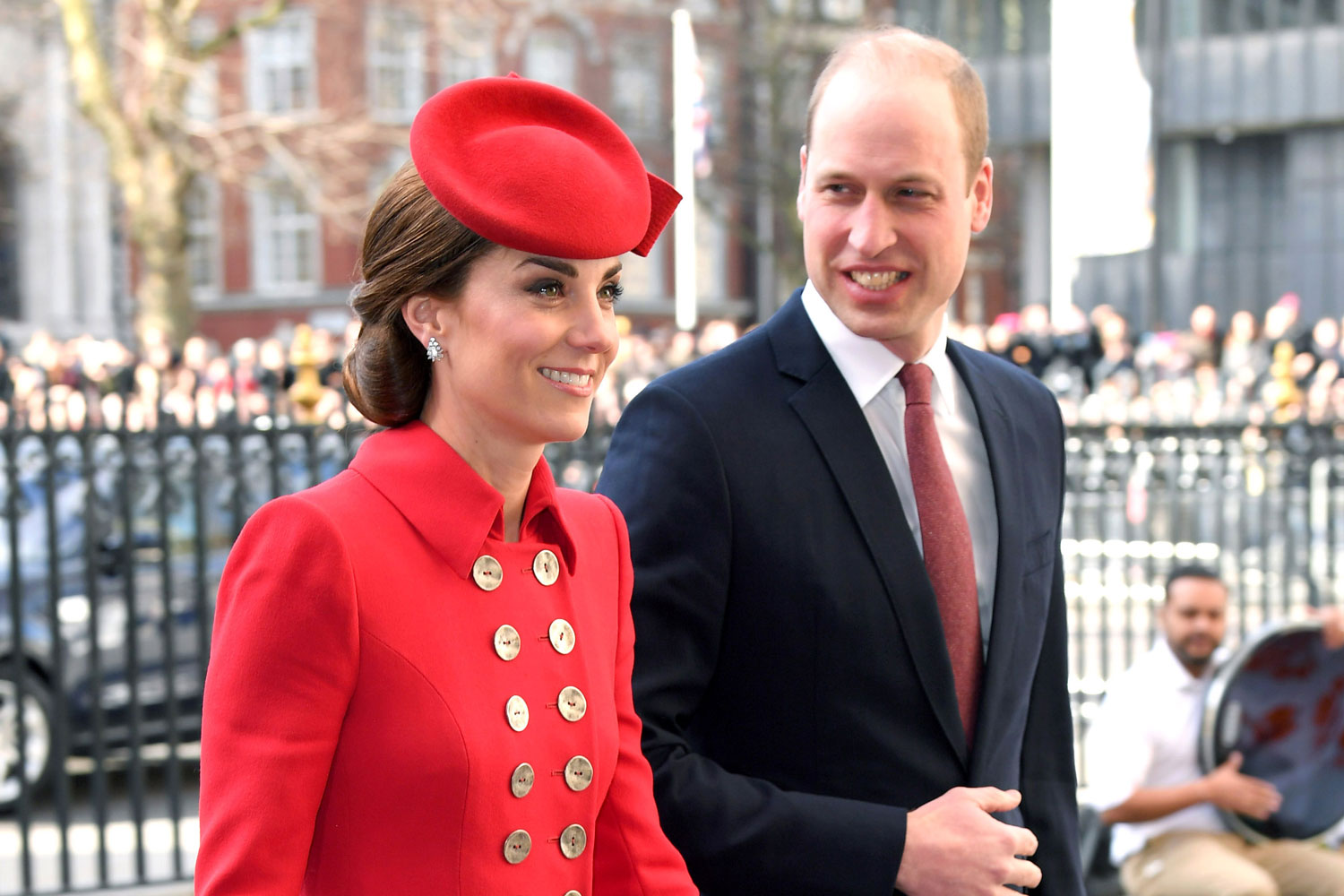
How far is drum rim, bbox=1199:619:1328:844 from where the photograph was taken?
15.2ft

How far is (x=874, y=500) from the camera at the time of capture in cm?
207

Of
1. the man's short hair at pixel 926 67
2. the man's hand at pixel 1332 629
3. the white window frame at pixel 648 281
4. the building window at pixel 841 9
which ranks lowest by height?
the man's hand at pixel 1332 629

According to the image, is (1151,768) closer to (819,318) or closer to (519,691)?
(819,318)

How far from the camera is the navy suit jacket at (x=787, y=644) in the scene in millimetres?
1949

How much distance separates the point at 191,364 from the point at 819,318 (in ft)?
29.2

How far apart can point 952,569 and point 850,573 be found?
0.15 metres

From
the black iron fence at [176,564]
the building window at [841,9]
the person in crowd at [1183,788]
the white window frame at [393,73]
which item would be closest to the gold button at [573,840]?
the person in crowd at [1183,788]

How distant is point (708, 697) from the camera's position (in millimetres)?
2072

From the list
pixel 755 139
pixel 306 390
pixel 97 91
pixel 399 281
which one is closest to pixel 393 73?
pixel 755 139

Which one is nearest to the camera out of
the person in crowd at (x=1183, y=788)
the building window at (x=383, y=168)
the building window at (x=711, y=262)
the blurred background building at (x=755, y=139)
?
the person in crowd at (x=1183, y=788)

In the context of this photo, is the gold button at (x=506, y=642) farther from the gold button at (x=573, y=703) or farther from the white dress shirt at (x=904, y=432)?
the white dress shirt at (x=904, y=432)

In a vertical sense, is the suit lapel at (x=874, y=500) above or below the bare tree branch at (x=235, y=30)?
below

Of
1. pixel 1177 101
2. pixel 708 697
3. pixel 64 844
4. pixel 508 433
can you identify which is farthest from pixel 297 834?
pixel 1177 101

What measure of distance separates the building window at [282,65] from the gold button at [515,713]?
2874 cm
